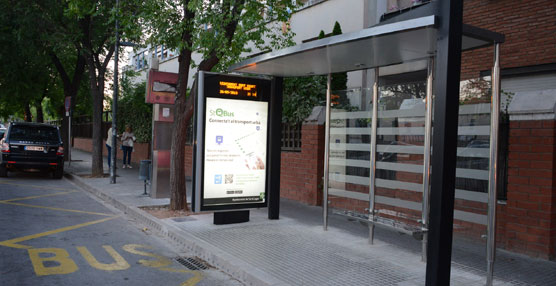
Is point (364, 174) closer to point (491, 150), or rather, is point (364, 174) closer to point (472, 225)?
point (472, 225)

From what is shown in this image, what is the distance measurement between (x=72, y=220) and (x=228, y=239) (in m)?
3.50

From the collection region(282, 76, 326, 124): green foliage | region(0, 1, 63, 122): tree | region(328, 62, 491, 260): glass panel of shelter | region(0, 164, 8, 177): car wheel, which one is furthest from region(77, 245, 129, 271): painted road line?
region(0, 1, 63, 122): tree

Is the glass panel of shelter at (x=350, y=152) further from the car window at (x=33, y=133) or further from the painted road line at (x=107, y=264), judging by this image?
the car window at (x=33, y=133)

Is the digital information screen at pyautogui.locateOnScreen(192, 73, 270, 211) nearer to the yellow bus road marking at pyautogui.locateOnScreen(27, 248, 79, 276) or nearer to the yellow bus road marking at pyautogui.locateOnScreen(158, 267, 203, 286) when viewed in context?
the yellow bus road marking at pyautogui.locateOnScreen(158, 267, 203, 286)

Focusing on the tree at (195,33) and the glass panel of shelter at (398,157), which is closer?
the glass panel of shelter at (398,157)

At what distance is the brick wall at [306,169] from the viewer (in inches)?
397

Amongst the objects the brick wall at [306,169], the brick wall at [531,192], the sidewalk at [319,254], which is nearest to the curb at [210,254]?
the sidewalk at [319,254]

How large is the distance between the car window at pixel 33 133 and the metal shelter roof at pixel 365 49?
33.5 ft

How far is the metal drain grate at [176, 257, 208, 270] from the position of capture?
5.76 m

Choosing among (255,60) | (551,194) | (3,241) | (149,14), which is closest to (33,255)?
(3,241)

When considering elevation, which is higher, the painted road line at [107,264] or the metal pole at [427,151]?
the metal pole at [427,151]

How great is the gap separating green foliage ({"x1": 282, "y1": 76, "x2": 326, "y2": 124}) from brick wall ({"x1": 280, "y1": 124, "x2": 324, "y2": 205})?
48 cm

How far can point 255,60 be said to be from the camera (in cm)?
690

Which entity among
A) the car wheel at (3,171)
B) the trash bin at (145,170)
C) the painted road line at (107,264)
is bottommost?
the painted road line at (107,264)
